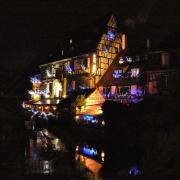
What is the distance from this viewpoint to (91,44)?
58.2m

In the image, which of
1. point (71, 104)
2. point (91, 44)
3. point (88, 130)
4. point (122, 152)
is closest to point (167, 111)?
point (122, 152)

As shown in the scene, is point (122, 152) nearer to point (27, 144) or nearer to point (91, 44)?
point (27, 144)

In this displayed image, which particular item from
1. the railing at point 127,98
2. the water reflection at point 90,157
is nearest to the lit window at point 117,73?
the railing at point 127,98

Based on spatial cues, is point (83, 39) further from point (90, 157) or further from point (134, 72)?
point (90, 157)

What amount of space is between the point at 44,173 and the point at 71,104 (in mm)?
29162

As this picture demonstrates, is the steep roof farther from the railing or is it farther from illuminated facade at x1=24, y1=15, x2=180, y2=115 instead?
the railing

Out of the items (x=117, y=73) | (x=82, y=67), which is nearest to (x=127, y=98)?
(x=117, y=73)

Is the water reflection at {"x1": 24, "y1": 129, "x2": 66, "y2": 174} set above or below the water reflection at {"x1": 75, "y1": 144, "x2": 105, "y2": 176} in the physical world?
above

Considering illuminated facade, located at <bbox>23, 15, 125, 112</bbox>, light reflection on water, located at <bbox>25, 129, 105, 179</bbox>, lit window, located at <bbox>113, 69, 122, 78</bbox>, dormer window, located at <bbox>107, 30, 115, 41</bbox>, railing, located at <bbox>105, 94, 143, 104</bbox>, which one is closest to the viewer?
light reflection on water, located at <bbox>25, 129, 105, 179</bbox>

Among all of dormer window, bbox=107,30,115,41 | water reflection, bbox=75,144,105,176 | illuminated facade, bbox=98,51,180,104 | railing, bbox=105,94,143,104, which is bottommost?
water reflection, bbox=75,144,105,176

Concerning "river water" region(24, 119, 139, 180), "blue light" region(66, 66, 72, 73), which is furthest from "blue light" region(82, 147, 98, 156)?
"blue light" region(66, 66, 72, 73)

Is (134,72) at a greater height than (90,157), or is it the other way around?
(134,72)

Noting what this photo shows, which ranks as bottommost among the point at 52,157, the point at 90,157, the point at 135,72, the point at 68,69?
the point at 90,157

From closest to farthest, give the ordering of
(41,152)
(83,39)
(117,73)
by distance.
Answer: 1. (41,152)
2. (117,73)
3. (83,39)
